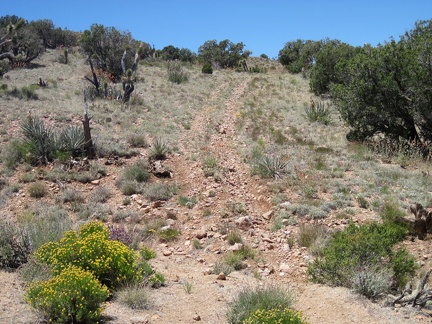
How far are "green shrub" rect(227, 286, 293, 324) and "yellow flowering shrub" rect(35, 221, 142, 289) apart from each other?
137 centimetres

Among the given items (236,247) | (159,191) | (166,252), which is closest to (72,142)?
A: (159,191)

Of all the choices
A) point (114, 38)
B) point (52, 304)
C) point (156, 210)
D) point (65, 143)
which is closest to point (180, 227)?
point (156, 210)

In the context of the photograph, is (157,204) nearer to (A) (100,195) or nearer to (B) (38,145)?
(A) (100,195)

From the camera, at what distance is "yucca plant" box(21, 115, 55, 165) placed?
11102mm

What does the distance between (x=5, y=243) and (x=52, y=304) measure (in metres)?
2.13

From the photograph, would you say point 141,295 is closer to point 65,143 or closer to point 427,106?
point 65,143

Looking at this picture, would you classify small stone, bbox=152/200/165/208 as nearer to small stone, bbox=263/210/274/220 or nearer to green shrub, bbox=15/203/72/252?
green shrub, bbox=15/203/72/252

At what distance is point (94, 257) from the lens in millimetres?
4984

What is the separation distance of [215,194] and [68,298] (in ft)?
19.3

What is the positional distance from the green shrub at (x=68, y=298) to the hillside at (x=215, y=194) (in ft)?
0.83

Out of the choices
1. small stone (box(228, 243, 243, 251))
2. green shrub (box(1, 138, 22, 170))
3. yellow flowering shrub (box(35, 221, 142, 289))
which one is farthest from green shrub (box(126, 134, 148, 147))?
yellow flowering shrub (box(35, 221, 142, 289))

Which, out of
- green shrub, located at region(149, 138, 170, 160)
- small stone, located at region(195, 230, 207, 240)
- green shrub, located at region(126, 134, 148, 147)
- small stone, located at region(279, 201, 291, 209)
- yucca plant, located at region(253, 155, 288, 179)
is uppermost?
green shrub, located at region(126, 134, 148, 147)

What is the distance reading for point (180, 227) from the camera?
26.9 feet

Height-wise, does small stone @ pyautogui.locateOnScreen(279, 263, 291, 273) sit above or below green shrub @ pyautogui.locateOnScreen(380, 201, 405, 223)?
below
